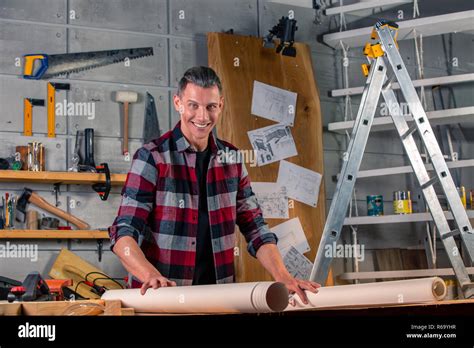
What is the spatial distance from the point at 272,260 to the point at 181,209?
12.5 inches

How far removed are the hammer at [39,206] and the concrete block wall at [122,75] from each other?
0.09 metres

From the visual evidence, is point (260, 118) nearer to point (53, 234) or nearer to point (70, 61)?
point (70, 61)

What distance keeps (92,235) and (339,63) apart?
1.90m

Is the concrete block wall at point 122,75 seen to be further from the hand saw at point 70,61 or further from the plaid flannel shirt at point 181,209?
the plaid flannel shirt at point 181,209

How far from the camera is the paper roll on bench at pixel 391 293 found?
1438 millimetres

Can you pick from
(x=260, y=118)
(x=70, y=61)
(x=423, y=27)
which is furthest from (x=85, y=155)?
(x=423, y=27)

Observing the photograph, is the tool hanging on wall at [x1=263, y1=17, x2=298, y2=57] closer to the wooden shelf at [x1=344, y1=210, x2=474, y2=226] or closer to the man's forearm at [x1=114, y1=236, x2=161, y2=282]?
the wooden shelf at [x1=344, y1=210, x2=474, y2=226]

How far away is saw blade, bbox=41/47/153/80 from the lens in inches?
157

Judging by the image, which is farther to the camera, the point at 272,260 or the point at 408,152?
the point at 408,152

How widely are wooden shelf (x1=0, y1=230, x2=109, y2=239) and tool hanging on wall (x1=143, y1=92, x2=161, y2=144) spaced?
0.60 metres

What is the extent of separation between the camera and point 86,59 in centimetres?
409

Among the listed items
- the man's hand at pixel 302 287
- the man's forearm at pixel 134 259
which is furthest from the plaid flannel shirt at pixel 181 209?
the man's hand at pixel 302 287

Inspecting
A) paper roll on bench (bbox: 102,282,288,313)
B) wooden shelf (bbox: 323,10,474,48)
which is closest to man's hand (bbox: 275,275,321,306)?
paper roll on bench (bbox: 102,282,288,313)

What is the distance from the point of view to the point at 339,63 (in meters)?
4.77
